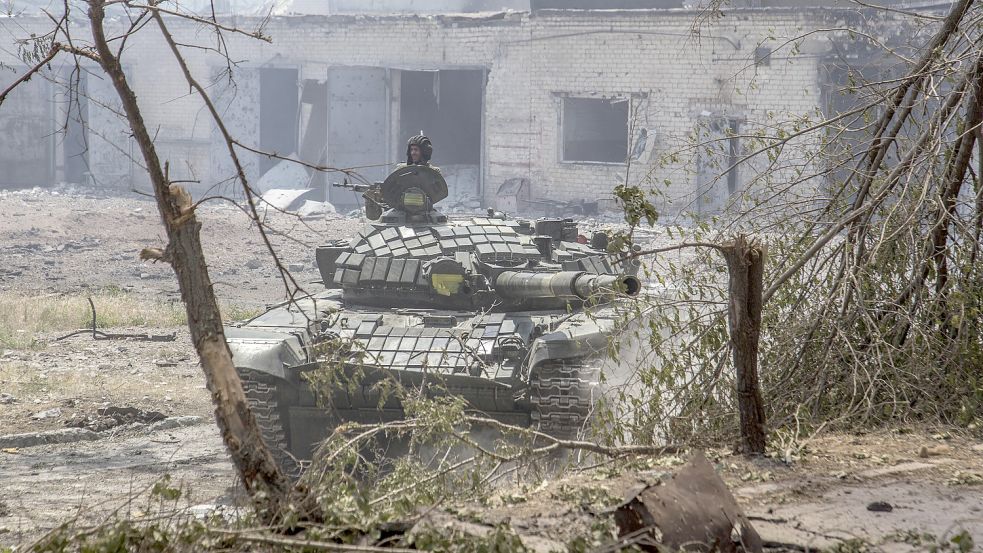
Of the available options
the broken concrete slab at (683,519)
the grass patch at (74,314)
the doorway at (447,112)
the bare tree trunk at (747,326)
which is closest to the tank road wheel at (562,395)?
the bare tree trunk at (747,326)

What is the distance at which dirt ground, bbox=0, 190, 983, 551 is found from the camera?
4270mm

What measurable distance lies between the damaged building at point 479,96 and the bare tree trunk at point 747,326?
1430 cm

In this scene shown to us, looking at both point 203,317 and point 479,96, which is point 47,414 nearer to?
point 203,317

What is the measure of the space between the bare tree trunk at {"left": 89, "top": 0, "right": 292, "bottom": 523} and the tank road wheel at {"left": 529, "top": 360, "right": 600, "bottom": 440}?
3.79 m

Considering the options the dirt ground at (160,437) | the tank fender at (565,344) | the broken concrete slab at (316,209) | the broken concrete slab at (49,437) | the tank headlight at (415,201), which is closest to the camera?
the dirt ground at (160,437)

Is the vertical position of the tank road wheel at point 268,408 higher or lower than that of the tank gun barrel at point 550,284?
lower

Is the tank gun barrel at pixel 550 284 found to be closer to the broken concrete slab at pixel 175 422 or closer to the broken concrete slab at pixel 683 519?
the broken concrete slab at pixel 175 422

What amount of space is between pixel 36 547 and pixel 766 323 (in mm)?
4043

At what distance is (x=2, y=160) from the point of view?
89.6 ft

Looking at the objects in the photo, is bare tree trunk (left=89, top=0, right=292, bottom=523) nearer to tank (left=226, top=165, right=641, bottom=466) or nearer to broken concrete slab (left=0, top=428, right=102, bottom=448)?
tank (left=226, top=165, right=641, bottom=466)

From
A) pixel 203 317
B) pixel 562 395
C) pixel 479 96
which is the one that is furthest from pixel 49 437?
pixel 479 96

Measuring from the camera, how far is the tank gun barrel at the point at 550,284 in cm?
793

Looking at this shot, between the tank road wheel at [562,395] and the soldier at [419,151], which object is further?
the soldier at [419,151]

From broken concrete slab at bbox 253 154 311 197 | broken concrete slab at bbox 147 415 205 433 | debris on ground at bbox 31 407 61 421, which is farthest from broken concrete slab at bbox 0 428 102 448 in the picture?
broken concrete slab at bbox 253 154 311 197
